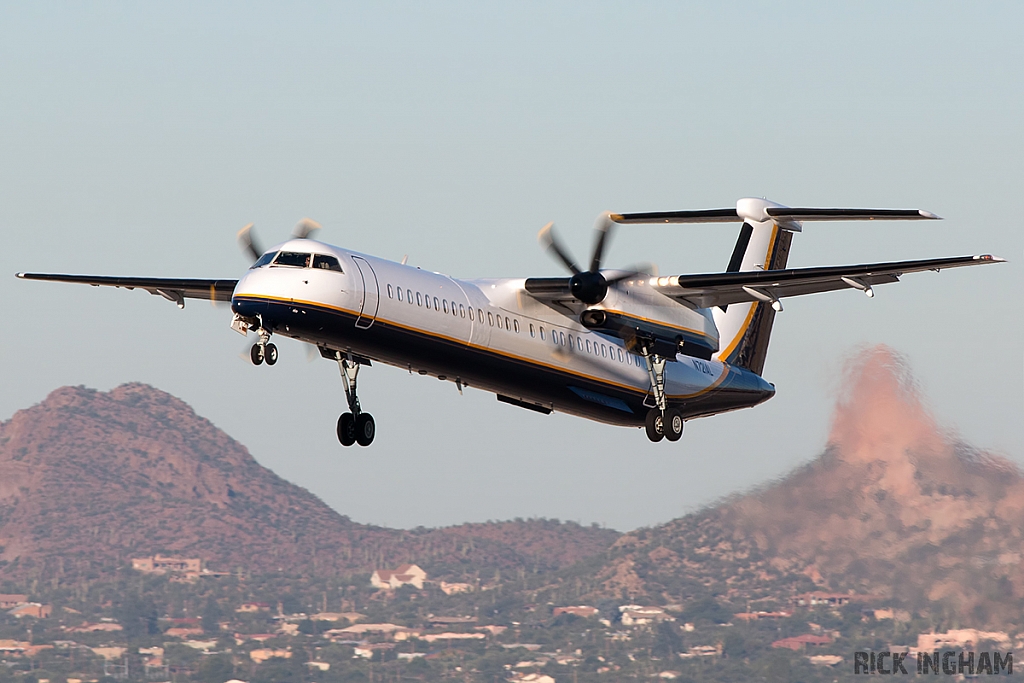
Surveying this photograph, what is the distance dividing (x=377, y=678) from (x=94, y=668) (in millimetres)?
37075

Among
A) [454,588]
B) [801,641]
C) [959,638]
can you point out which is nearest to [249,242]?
[959,638]

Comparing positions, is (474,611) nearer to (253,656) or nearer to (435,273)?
(253,656)

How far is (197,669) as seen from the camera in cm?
16000

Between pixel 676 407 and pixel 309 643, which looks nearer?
pixel 676 407

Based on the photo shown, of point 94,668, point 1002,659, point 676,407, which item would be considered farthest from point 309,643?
point 676,407

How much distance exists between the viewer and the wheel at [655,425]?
31.0 meters

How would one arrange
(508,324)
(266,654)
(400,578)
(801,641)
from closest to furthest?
(508,324) < (801,641) < (266,654) < (400,578)

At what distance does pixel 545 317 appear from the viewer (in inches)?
1191

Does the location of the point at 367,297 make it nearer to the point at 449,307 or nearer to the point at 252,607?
the point at 449,307

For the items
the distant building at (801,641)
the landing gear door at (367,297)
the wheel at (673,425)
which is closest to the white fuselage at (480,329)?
the landing gear door at (367,297)

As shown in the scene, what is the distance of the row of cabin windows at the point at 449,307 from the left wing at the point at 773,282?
3.35 meters

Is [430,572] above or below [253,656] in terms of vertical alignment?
above

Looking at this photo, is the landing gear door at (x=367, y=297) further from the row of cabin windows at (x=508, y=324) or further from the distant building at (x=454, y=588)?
the distant building at (x=454, y=588)

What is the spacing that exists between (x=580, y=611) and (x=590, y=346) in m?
137
